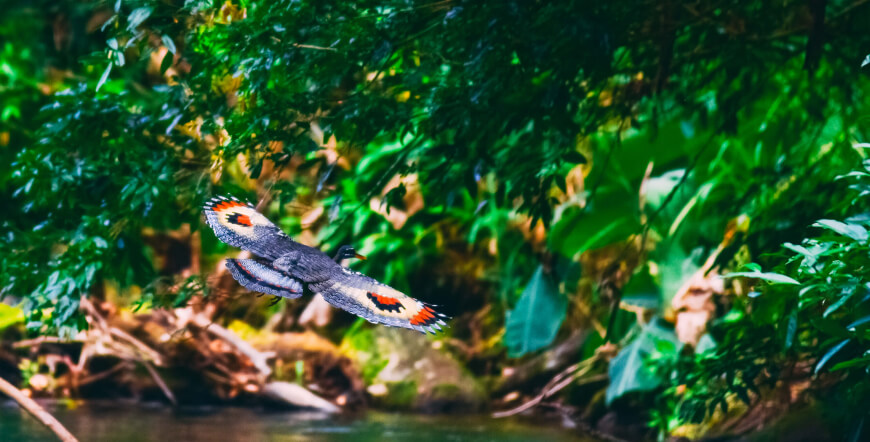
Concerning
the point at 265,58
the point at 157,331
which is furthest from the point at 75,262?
the point at 157,331

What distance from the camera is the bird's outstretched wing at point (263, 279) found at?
91cm

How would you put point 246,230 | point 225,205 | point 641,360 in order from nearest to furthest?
point 246,230
point 225,205
point 641,360

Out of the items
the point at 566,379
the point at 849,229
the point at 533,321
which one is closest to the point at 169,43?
the point at 849,229

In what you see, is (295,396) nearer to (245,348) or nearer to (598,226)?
(245,348)

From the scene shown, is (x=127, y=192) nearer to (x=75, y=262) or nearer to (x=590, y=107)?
(x=75, y=262)

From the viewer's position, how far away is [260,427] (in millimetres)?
3041

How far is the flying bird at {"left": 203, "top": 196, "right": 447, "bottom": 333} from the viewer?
0.93 metres

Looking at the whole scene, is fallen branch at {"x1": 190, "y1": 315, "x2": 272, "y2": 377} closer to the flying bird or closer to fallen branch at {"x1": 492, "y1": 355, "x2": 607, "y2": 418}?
fallen branch at {"x1": 492, "y1": 355, "x2": 607, "y2": 418}

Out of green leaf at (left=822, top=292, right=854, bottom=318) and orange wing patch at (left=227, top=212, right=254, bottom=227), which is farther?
green leaf at (left=822, top=292, right=854, bottom=318)

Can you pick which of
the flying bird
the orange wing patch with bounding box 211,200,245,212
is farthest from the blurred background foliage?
the flying bird

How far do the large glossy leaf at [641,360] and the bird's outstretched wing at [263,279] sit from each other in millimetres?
2046

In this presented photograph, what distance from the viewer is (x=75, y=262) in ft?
6.25

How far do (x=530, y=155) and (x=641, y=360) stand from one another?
1151 millimetres

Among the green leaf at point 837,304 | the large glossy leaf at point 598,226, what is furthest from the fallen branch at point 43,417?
the large glossy leaf at point 598,226
